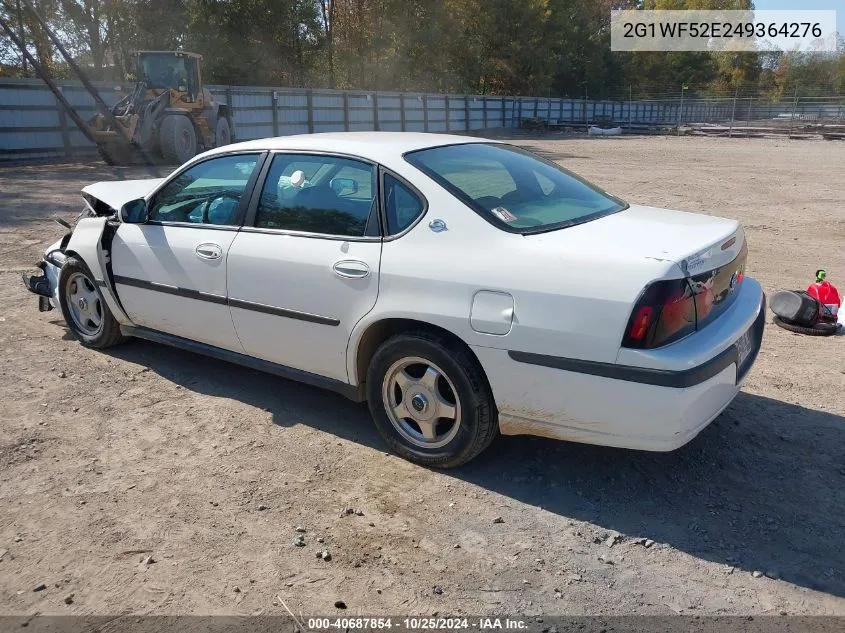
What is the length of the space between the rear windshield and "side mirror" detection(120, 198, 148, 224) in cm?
196

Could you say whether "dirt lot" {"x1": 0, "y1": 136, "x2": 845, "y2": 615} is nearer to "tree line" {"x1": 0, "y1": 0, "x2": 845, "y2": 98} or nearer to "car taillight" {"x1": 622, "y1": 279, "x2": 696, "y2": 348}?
"car taillight" {"x1": 622, "y1": 279, "x2": 696, "y2": 348}

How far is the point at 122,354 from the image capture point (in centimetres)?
516

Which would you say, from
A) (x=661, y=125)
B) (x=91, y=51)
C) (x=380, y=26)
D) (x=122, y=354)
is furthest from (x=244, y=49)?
(x=122, y=354)

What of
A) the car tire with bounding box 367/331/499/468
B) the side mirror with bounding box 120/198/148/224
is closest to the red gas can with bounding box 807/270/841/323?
the car tire with bounding box 367/331/499/468

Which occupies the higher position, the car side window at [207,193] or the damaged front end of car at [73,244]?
the car side window at [207,193]

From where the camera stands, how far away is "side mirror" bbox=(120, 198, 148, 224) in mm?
4629

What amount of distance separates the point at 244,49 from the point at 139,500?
36.3 metres

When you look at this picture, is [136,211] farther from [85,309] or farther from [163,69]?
[163,69]

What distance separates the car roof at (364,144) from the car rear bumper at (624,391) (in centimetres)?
124

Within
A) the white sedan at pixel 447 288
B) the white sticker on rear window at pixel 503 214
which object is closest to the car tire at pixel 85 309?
the white sedan at pixel 447 288

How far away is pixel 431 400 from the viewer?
3.48 meters

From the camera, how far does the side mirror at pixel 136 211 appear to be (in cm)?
463

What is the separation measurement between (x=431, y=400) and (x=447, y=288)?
22.7 inches

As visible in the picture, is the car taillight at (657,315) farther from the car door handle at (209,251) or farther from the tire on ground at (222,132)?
the tire on ground at (222,132)
